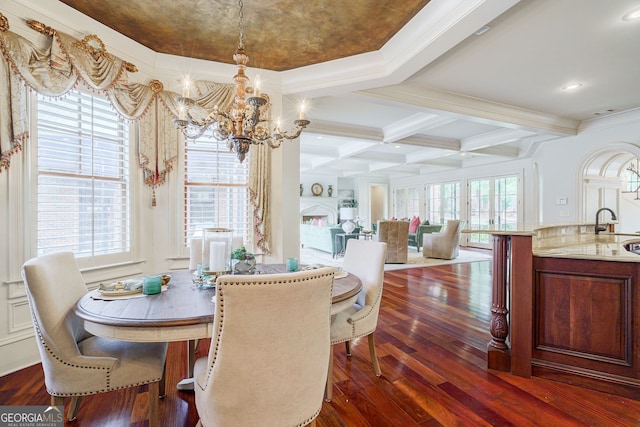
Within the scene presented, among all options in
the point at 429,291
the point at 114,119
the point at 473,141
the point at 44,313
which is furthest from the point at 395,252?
the point at 44,313

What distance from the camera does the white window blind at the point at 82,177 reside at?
7.80ft

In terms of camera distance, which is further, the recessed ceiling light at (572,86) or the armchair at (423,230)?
the armchair at (423,230)

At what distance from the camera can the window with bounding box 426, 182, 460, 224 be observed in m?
9.89

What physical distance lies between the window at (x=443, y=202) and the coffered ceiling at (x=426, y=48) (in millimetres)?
5053

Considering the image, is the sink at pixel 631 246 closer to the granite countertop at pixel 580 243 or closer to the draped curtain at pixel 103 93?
the granite countertop at pixel 580 243

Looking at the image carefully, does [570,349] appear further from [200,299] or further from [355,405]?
[200,299]

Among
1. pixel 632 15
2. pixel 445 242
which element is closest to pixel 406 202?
pixel 445 242

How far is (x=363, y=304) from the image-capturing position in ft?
7.22

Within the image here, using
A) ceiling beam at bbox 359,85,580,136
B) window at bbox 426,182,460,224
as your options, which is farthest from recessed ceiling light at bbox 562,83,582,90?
window at bbox 426,182,460,224

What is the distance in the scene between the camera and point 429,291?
433 cm

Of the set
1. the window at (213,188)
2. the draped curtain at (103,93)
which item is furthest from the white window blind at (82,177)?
the window at (213,188)

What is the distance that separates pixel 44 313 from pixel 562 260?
9.98ft

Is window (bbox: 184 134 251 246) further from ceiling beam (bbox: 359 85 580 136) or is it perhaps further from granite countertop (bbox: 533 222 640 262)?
granite countertop (bbox: 533 222 640 262)

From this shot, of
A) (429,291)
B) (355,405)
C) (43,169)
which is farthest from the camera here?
(429,291)
